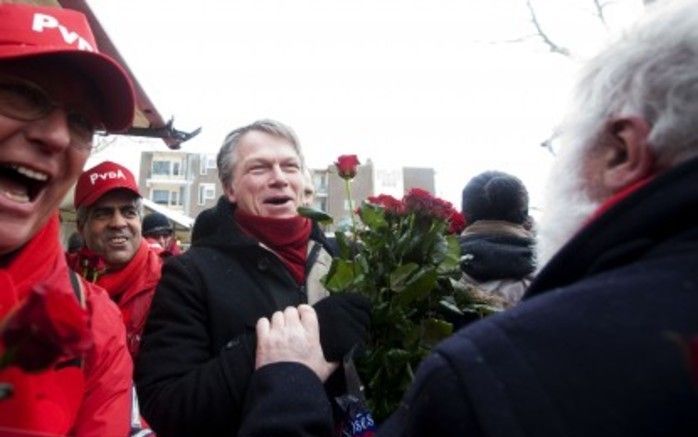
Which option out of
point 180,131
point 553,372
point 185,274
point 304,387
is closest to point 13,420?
point 304,387

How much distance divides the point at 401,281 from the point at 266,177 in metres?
0.78

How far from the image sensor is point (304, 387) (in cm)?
171

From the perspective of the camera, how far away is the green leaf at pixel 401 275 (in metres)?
2.06

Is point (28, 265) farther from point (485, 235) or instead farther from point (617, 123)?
point (485, 235)

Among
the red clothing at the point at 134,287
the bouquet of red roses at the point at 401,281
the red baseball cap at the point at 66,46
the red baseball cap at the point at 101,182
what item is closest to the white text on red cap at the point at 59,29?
the red baseball cap at the point at 66,46

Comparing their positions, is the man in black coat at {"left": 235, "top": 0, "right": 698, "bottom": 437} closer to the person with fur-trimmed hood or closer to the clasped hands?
the clasped hands

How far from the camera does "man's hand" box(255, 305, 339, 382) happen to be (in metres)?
1.81

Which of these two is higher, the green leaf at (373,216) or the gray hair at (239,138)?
the gray hair at (239,138)

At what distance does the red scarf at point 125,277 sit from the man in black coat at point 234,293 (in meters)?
1.15

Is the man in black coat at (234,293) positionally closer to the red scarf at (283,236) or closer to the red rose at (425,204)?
the red scarf at (283,236)

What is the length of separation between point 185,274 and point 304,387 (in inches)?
27.2

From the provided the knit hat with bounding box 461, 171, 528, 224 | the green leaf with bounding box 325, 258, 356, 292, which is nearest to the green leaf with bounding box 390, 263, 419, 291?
the green leaf with bounding box 325, 258, 356, 292

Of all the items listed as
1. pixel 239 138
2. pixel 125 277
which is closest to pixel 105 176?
pixel 125 277

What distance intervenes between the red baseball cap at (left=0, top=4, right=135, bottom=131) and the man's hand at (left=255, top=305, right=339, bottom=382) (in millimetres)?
784
